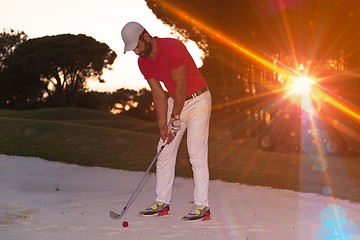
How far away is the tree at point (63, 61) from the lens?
42.4m

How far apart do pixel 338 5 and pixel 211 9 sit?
15.6ft

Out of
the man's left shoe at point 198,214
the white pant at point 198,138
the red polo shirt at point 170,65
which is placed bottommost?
the man's left shoe at point 198,214

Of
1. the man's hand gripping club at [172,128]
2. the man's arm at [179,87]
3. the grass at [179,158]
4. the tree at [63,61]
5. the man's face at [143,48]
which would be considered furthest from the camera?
the tree at [63,61]

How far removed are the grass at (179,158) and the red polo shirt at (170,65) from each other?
140 inches

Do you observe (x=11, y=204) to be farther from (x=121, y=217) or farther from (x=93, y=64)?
(x=93, y=64)

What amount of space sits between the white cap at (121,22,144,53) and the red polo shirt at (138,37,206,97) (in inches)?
12.3

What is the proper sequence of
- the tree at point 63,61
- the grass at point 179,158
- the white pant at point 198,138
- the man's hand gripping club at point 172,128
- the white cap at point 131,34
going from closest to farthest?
the white cap at point 131,34 → the man's hand gripping club at point 172,128 → the white pant at point 198,138 → the grass at point 179,158 → the tree at point 63,61

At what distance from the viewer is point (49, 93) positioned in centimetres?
4581

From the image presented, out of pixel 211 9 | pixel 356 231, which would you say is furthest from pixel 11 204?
pixel 211 9

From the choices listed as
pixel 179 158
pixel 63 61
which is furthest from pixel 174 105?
pixel 63 61

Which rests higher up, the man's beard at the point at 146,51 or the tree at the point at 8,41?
the tree at the point at 8,41

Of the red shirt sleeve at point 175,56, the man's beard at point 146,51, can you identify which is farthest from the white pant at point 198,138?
the man's beard at point 146,51

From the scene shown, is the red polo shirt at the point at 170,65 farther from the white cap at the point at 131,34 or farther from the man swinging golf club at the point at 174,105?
the white cap at the point at 131,34

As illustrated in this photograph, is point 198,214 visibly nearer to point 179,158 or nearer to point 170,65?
point 170,65
